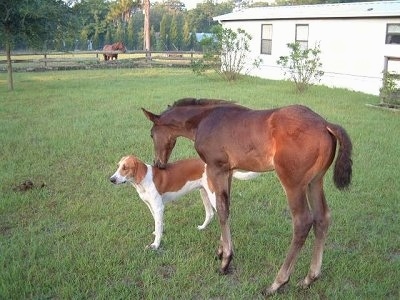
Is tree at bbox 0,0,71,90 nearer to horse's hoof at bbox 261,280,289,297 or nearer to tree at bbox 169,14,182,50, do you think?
horse's hoof at bbox 261,280,289,297

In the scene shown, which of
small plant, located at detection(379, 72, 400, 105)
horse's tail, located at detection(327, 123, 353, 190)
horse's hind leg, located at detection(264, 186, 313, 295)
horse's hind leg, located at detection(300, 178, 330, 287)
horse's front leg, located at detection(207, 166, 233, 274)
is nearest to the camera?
horse's tail, located at detection(327, 123, 353, 190)

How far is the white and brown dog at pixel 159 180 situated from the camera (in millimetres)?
4629

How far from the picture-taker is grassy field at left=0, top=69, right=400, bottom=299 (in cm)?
396

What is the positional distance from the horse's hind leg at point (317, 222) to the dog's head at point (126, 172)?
181 cm

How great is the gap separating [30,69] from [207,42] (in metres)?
10.4

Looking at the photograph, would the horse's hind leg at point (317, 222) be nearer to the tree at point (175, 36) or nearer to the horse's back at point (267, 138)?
the horse's back at point (267, 138)

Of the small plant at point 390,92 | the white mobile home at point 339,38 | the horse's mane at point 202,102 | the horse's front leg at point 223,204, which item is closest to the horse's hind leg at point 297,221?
the horse's front leg at point 223,204

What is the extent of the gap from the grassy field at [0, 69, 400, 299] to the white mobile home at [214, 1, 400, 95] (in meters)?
7.88

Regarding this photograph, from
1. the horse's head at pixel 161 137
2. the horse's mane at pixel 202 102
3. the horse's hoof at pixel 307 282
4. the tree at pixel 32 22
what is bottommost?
the horse's hoof at pixel 307 282

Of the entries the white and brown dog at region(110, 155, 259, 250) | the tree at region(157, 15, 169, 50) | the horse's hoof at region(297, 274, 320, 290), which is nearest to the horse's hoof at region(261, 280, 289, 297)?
the horse's hoof at region(297, 274, 320, 290)

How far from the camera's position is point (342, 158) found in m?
3.59

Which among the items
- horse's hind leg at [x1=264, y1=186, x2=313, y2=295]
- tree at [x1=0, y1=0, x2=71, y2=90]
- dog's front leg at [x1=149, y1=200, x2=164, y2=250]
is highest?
tree at [x1=0, y1=0, x2=71, y2=90]

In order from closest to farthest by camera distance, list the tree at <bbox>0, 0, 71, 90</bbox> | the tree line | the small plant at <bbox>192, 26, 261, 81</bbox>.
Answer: the tree at <bbox>0, 0, 71, 90</bbox>, the tree line, the small plant at <bbox>192, 26, 261, 81</bbox>

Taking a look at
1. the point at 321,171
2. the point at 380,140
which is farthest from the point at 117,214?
the point at 380,140
